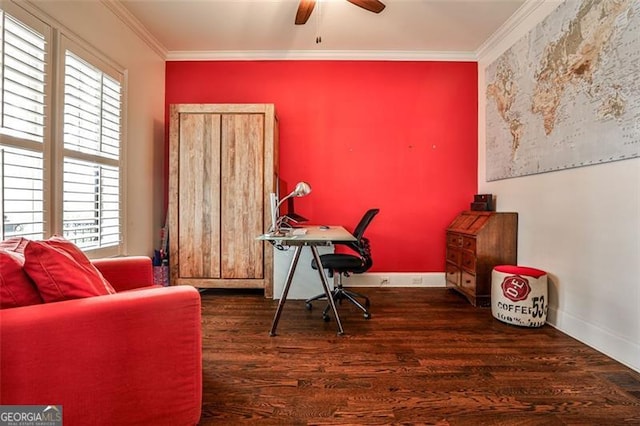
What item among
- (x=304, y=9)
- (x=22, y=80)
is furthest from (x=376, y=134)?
(x=22, y=80)

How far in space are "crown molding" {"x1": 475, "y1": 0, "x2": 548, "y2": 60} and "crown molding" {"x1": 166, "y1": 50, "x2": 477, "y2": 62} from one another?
172mm

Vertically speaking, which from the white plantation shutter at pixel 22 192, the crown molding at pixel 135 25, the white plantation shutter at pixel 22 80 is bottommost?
the white plantation shutter at pixel 22 192

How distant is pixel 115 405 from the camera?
1103 millimetres

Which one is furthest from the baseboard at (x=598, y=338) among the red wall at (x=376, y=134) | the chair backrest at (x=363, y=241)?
the chair backrest at (x=363, y=241)

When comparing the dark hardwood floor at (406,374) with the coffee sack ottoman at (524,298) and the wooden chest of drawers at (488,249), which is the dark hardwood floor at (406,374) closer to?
the coffee sack ottoman at (524,298)

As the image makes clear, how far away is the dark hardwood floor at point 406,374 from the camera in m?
1.44

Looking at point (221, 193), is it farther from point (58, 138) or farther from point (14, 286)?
point (14, 286)

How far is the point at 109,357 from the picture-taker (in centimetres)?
109

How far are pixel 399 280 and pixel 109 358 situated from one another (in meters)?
3.19

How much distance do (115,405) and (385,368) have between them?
1434 mm

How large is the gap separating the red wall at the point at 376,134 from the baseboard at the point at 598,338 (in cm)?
138

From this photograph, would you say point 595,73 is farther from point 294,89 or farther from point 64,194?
point 64,194

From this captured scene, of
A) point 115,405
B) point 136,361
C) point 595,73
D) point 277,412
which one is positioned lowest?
point 277,412

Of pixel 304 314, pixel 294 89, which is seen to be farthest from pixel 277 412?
pixel 294 89
